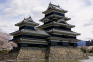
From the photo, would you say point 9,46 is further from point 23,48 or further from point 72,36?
point 72,36

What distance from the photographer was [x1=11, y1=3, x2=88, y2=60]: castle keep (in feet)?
104

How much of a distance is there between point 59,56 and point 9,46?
19.8 meters

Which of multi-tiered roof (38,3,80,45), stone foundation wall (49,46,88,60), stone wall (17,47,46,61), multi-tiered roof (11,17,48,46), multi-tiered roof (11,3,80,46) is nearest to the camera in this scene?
stone wall (17,47,46,61)

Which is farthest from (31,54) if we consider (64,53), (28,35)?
(64,53)

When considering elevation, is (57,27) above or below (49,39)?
above

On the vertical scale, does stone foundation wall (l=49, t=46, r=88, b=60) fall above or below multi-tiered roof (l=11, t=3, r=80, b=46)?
below

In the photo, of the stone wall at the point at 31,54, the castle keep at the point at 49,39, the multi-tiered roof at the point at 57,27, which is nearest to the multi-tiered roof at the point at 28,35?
the castle keep at the point at 49,39

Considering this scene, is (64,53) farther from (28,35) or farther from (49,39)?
(28,35)

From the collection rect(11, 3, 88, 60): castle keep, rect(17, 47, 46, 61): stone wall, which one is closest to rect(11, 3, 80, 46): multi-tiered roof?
rect(11, 3, 88, 60): castle keep

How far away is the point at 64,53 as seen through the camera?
1384 inches

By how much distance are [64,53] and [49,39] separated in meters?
5.22

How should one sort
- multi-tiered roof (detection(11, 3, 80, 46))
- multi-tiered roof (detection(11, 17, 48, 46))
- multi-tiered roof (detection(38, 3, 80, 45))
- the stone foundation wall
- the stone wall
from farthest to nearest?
multi-tiered roof (detection(38, 3, 80, 45)), the stone foundation wall, multi-tiered roof (detection(11, 3, 80, 46)), multi-tiered roof (detection(11, 17, 48, 46)), the stone wall

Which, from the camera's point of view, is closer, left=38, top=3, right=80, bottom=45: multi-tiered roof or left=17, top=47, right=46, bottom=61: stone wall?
left=17, top=47, right=46, bottom=61: stone wall

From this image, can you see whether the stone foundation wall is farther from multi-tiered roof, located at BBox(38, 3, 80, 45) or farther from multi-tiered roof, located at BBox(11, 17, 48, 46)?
multi-tiered roof, located at BBox(11, 17, 48, 46)
